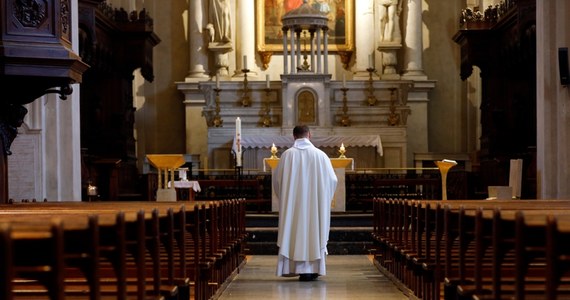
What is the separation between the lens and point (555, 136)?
15266 millimetres

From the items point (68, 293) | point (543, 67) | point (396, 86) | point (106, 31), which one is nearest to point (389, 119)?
point (396, 86)

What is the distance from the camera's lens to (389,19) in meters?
25.3

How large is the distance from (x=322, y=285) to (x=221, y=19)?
46.8 feet

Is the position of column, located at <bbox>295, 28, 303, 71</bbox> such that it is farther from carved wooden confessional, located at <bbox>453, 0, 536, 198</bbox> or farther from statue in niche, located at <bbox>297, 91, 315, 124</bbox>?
carved wooden confessional, located at <bbox>453, 0, 536, 198</bbox>

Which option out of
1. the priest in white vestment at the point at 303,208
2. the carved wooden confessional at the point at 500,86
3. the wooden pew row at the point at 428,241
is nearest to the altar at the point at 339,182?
the carved wooden confessional at the point at 500,86

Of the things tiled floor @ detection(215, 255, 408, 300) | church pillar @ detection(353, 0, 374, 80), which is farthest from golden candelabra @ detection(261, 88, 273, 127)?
tiled floor @ detection(215, 255, 408, 300)

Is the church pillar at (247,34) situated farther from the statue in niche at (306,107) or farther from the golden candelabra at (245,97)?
the statue in niche at (306,107)

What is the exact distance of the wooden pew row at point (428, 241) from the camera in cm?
763

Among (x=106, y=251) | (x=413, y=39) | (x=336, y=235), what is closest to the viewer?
(x=106, y=251)

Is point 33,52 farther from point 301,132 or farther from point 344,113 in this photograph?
point 344,113

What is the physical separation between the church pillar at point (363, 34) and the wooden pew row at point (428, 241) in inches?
468

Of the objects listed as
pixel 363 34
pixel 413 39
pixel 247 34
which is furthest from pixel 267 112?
pixel 413 39

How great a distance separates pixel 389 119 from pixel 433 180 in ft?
15.6

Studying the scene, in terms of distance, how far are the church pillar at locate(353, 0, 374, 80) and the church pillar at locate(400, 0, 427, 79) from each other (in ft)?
2.90
